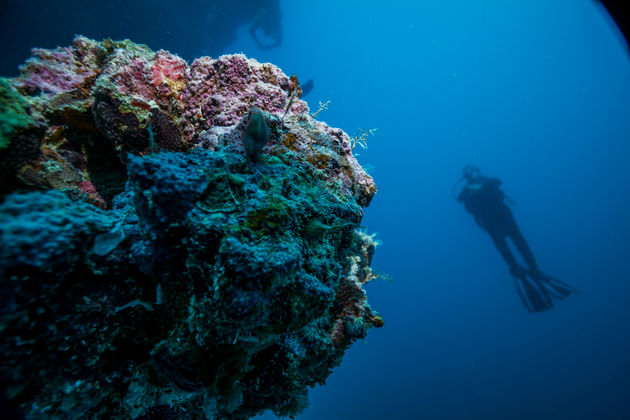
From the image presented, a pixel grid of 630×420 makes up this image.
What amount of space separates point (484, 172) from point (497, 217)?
3706 inches

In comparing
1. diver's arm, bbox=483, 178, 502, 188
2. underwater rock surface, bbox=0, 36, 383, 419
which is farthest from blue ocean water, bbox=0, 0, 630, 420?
diver's arm, bbox=483, 178, 502, 188

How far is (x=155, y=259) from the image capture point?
1.34 meters

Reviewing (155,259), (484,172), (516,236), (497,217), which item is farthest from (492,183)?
(484,172)

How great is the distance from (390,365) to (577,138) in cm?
9766

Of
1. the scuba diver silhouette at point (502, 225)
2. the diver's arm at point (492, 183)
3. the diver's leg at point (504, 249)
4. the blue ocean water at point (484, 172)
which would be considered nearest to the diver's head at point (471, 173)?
the scuba diver silhouette at point (502, 225)

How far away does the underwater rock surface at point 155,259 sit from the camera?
1.14 m

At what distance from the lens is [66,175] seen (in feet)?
6.56

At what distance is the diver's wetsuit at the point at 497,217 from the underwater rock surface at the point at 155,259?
57.0 ft

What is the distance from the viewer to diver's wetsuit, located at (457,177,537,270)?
51.3ft

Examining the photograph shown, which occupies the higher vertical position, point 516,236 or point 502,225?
point 502,225

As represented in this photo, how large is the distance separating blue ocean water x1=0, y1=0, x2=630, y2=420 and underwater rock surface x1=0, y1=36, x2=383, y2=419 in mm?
1597

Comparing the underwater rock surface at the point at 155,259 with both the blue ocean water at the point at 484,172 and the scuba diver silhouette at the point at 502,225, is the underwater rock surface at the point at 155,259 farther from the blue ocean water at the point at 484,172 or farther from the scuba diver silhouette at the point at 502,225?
the scuba diver silhouette at the point at 502,225

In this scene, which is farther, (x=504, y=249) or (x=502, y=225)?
(x=502, y=225)

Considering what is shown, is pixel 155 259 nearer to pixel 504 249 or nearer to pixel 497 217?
pixel 497 217
